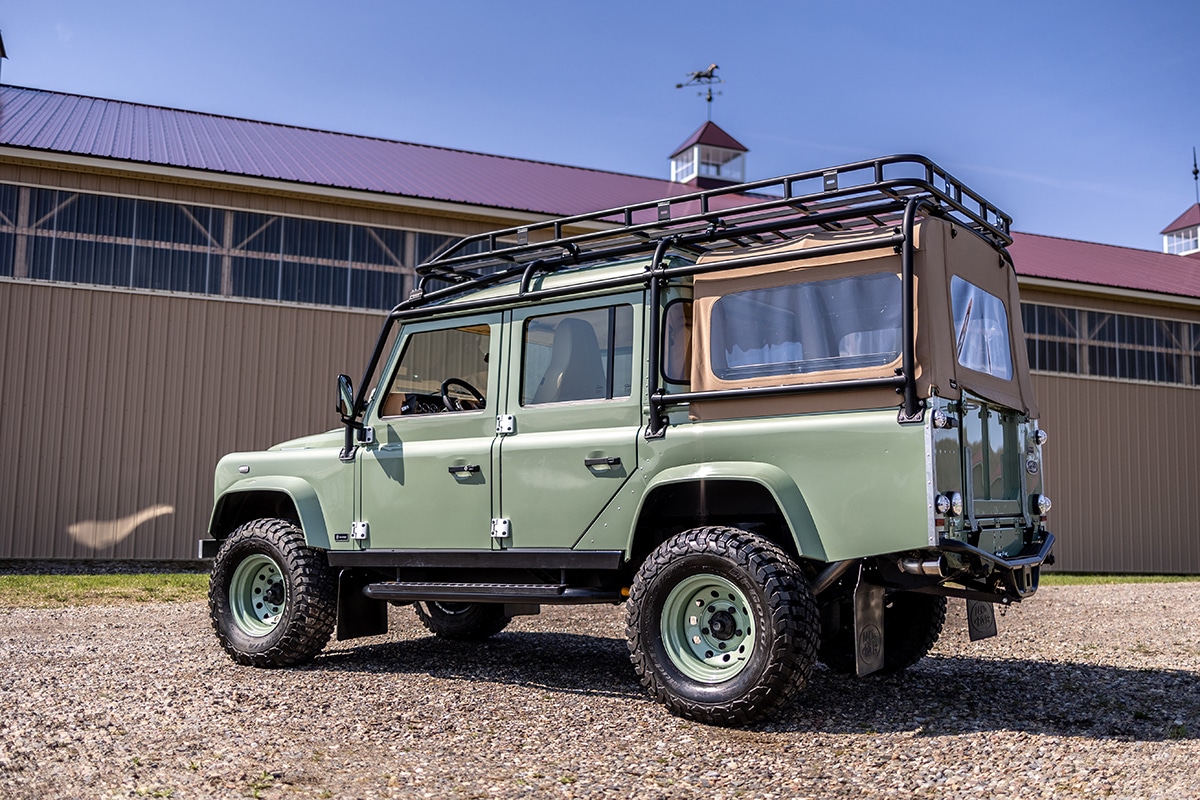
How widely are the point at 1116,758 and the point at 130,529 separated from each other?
1315 centimetres

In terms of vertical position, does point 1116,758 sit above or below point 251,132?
below

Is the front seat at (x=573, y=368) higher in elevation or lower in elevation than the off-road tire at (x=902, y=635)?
higher

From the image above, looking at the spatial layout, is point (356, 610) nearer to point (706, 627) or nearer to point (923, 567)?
point (706, 627)

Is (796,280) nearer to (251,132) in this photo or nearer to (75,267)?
(75,267)

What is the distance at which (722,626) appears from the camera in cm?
540

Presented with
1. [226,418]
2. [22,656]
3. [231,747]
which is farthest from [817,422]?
[226,418]

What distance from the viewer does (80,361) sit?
14664 millimetres

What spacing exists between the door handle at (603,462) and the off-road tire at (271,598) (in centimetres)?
213

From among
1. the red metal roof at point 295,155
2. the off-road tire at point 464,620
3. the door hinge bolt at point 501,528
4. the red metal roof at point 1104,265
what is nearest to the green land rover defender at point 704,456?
the door hinge bolt at point 501,528

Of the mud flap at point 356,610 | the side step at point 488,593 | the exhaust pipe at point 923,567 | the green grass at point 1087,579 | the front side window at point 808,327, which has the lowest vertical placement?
the green grass at point 1087,579

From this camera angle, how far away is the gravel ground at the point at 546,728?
4332 millimetres

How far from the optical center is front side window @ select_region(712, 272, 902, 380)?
530 cm

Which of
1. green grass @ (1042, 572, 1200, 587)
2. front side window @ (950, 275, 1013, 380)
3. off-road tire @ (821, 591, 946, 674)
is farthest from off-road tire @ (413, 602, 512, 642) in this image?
green grass @ (1042, 572, 1200, 587)

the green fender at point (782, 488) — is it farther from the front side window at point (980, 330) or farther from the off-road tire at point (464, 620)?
the off-road tire at point (464, 620)
